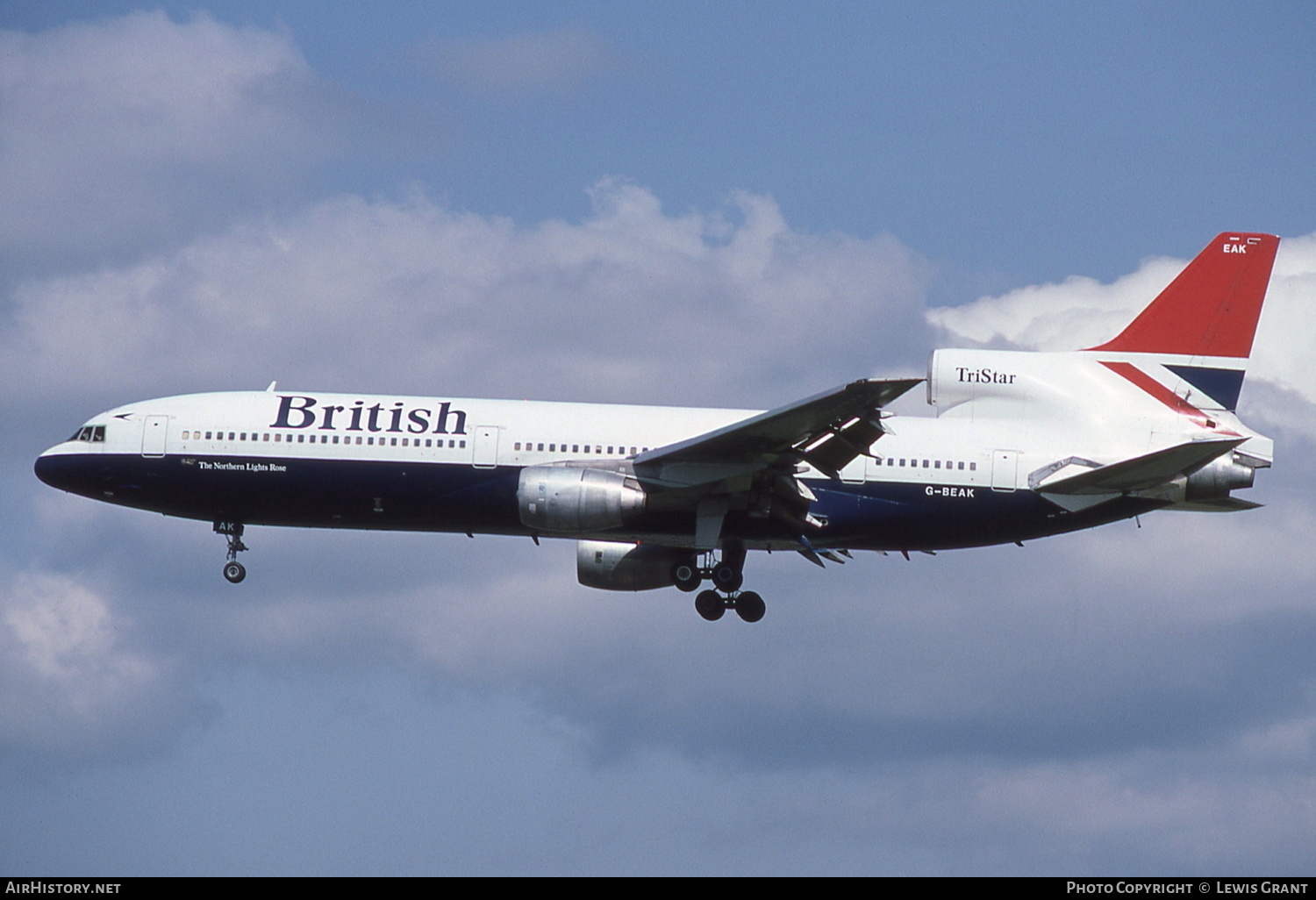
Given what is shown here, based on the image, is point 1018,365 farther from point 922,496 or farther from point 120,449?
point 120,449

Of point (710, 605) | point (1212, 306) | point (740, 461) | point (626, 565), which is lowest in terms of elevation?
point (710, 605)

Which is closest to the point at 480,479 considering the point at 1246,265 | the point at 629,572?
the point at 629,572

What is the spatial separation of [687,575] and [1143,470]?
12653 mm

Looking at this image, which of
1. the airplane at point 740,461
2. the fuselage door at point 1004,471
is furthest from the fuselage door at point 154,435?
the fuselage door at point 1004,471

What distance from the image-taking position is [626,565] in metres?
51.7

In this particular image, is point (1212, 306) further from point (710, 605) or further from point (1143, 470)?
point (710, 605)

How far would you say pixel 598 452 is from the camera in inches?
1859

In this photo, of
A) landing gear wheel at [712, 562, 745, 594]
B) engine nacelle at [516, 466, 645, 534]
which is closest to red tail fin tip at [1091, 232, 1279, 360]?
landing gear wheel at [712, 562, 745, 594]

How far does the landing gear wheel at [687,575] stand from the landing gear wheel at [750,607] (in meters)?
1.25

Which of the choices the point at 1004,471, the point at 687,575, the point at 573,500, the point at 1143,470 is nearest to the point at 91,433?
the point at 573,500

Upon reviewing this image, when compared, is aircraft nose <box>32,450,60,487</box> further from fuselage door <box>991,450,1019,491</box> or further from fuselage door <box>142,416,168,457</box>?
fuselage door <box>991,450,1019,491</box>

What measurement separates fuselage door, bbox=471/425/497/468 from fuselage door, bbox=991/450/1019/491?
1340 cm

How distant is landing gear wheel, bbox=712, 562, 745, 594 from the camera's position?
4834 cm
